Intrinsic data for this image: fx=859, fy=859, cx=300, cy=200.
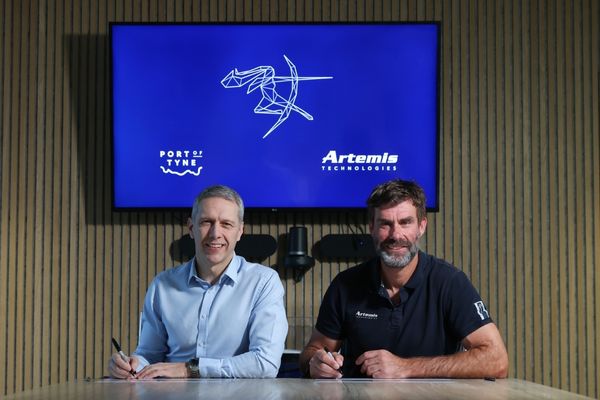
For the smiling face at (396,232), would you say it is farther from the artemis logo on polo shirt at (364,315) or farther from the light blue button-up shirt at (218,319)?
the light blue button-up shirt at (218,319)

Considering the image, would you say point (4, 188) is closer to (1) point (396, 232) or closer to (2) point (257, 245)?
(2) point (257, 245)

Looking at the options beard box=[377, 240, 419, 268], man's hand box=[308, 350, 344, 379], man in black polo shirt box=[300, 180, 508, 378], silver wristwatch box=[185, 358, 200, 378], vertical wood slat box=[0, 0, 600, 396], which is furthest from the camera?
vertical wood slat box=[0, 0, 600, 396]

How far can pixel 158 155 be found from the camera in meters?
4.68

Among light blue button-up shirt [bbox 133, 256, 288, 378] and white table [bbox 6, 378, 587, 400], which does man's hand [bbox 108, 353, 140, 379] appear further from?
light blue button-up shirt [bbox 133, 256, 288, 378]

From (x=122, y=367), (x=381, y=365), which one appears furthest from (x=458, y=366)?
(x=122, y=367)

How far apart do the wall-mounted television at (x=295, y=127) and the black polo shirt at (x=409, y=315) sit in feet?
4.92

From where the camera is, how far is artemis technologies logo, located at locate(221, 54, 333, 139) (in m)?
4.70

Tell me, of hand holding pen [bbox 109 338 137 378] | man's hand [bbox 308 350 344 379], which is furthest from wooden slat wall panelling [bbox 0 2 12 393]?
man's hand [bbox 308 350 344 379]

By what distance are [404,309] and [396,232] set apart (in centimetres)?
28

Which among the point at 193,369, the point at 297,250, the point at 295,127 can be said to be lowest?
the point at 193,369

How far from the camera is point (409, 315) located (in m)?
3.09

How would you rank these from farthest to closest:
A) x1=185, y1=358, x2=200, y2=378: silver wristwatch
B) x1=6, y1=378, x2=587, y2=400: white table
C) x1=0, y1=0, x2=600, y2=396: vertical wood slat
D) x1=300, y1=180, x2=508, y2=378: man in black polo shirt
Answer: x1=0, y1=0, x2=600, y2=396: vertical wood slat
x1=300, y1=180, x2=508, y2=378: man in black polo shirt
x1=185, y1=358, x2=200, y2=378: silver wristwatch
x1=6, y1=378, x2=587, y2=400: white table

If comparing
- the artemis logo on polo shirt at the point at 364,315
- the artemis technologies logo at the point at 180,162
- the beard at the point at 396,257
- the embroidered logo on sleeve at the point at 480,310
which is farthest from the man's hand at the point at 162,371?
the artemis technologies logo at the point at 180,162

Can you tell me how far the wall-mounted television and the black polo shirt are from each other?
1499 mm
